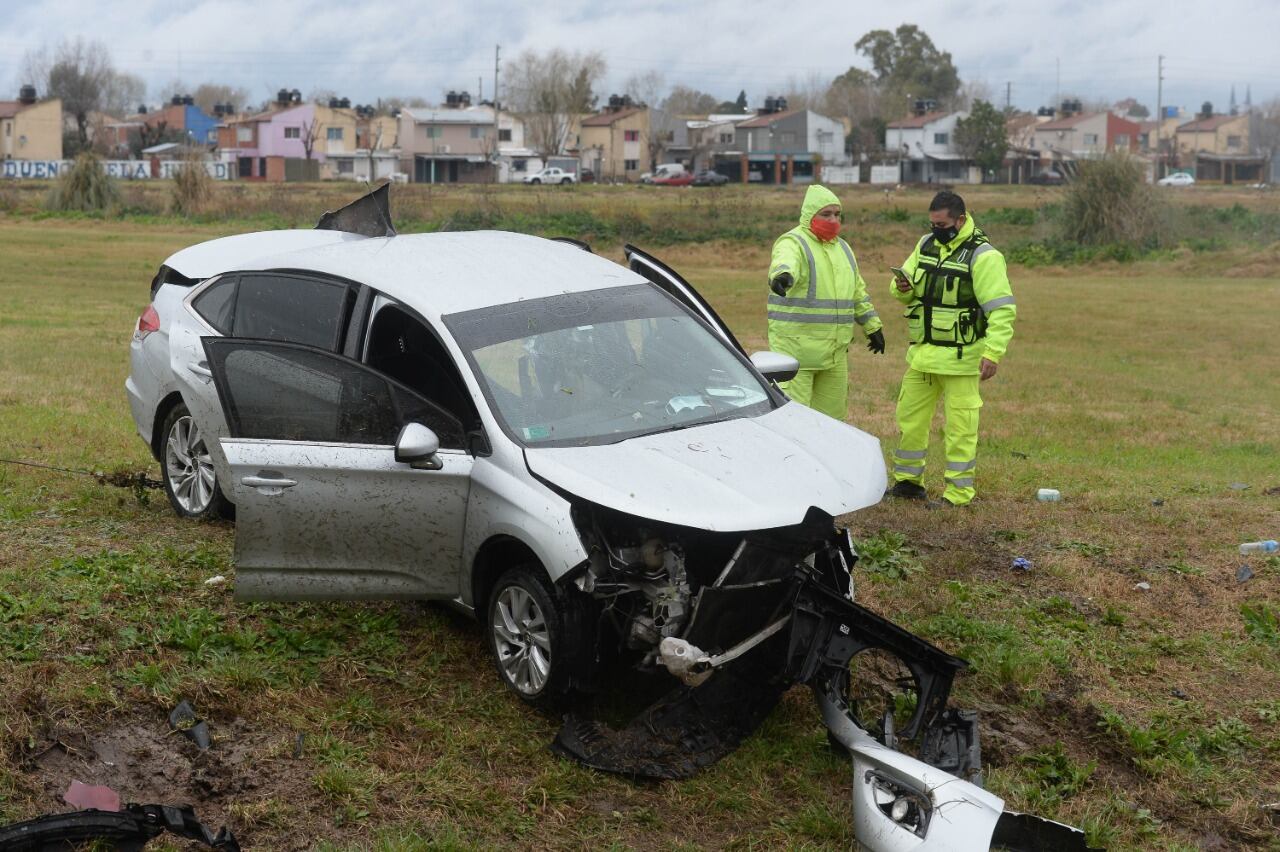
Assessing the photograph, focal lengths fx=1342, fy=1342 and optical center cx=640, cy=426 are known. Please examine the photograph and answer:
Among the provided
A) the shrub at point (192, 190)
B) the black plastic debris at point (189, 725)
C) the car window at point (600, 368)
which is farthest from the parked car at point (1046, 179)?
the black plastic debris at point (189, 725)

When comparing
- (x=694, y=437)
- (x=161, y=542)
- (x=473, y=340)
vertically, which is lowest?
(x=161, y=542)

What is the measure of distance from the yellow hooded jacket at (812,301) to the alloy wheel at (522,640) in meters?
3.66

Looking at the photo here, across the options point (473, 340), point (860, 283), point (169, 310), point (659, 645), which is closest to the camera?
point (659, 645)

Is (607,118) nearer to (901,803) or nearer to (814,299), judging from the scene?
(814,299)

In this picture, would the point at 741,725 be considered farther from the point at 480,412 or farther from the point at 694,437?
the point at 480,412

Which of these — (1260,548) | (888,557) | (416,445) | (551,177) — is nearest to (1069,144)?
(551,177)

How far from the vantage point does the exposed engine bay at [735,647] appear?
466 centimetres

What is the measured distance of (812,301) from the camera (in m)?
8.35

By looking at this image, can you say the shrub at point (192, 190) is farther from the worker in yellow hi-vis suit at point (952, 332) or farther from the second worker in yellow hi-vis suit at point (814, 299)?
the worker in yellow hi-vis suit at point (952, 332)

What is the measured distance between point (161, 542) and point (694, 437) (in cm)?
301

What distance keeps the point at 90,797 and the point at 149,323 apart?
3787 millimetres

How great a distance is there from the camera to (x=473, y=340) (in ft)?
18.1

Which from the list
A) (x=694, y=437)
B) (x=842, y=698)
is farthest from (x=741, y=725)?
(x=694, y=437)

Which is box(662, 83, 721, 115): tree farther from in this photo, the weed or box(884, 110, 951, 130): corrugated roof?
the weed
